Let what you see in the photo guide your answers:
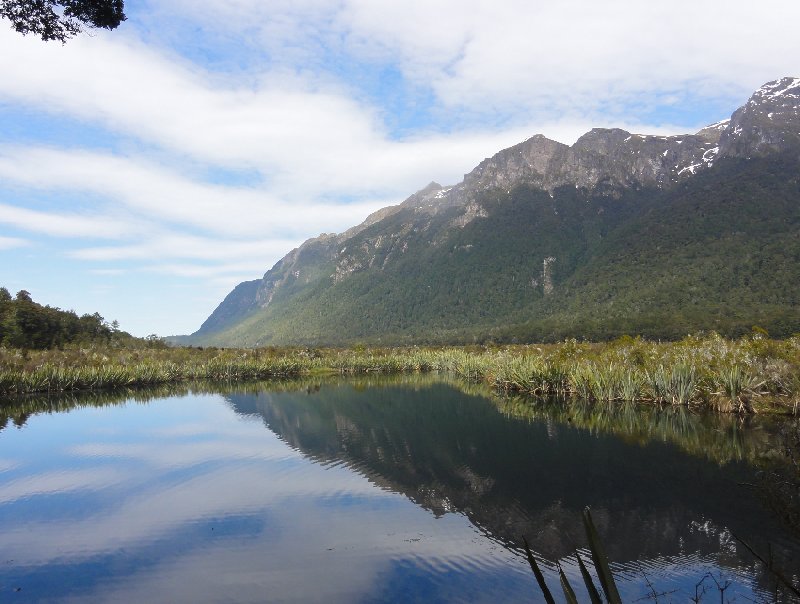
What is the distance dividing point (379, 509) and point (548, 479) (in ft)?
15.5

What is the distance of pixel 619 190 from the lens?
166 meters

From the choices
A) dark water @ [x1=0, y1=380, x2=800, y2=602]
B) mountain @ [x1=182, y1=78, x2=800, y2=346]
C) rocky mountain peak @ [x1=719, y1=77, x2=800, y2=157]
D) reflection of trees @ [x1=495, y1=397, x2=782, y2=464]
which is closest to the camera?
dark water @ [x1=0, y1=380, x2=800, y2=602]

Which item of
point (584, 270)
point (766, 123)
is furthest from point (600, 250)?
point (766, 123)

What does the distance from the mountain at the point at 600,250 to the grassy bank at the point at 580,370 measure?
38.5 meters

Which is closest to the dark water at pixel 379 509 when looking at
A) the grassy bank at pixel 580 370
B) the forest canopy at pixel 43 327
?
the grassy bank at pixel 580 370

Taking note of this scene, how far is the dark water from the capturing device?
28.0 ft

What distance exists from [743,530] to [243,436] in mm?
17980

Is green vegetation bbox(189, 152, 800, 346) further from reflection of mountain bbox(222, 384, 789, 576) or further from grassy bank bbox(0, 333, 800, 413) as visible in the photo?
reflection of mountain bbox(222, 384, 789, 576)

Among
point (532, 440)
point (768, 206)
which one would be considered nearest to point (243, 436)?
point (532, 440)

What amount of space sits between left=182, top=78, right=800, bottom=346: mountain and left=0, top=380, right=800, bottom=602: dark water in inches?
2158

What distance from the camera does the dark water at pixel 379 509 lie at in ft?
28.0

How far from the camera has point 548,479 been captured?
1418 centimetres

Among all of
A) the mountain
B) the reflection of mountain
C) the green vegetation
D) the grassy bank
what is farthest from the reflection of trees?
the mountain

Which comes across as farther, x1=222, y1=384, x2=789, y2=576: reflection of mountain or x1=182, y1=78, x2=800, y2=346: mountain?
x1=182, y1=78, x2=800, y2=346: mountain
